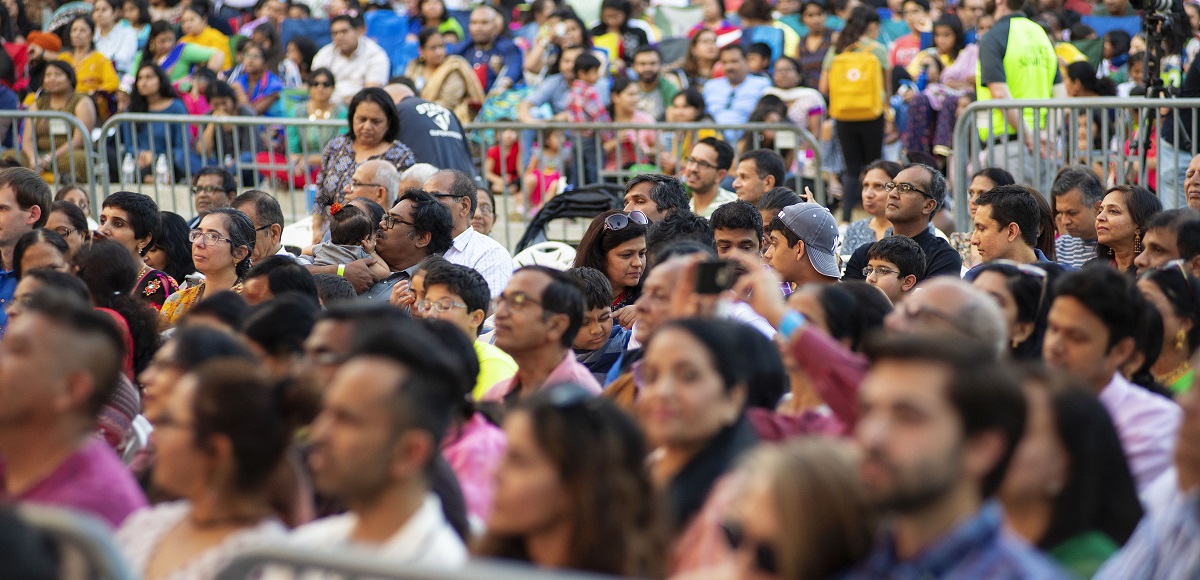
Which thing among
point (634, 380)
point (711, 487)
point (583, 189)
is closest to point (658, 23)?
point (583, 189)

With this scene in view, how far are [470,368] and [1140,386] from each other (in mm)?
2014

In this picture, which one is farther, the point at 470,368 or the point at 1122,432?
the point at 470,368

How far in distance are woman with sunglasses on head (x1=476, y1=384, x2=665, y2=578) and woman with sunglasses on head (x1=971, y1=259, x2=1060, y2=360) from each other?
2.02 m

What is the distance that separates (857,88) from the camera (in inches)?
472

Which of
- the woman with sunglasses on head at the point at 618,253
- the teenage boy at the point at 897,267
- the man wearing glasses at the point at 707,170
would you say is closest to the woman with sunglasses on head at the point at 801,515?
the teenage boy at the point at 897,267

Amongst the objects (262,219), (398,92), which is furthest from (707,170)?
(398,92)

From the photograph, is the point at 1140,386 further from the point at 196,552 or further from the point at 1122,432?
the point at 196,552

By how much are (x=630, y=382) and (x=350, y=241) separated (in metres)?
3.20

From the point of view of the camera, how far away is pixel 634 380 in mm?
4773

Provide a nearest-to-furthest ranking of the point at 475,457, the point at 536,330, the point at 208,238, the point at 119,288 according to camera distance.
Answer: the point at 475,457
the point at 536,330
the point at 119,288
the point at 208,238

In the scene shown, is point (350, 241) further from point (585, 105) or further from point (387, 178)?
point (585, 105)

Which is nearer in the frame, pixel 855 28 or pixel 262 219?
pixel 262 219

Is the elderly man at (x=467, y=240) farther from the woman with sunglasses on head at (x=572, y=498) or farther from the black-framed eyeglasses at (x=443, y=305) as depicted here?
the woman with sunglasses on head at (x=572, y=498)

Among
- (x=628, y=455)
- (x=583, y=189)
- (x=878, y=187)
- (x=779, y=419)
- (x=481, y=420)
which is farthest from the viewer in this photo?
(x=583, y=189)
